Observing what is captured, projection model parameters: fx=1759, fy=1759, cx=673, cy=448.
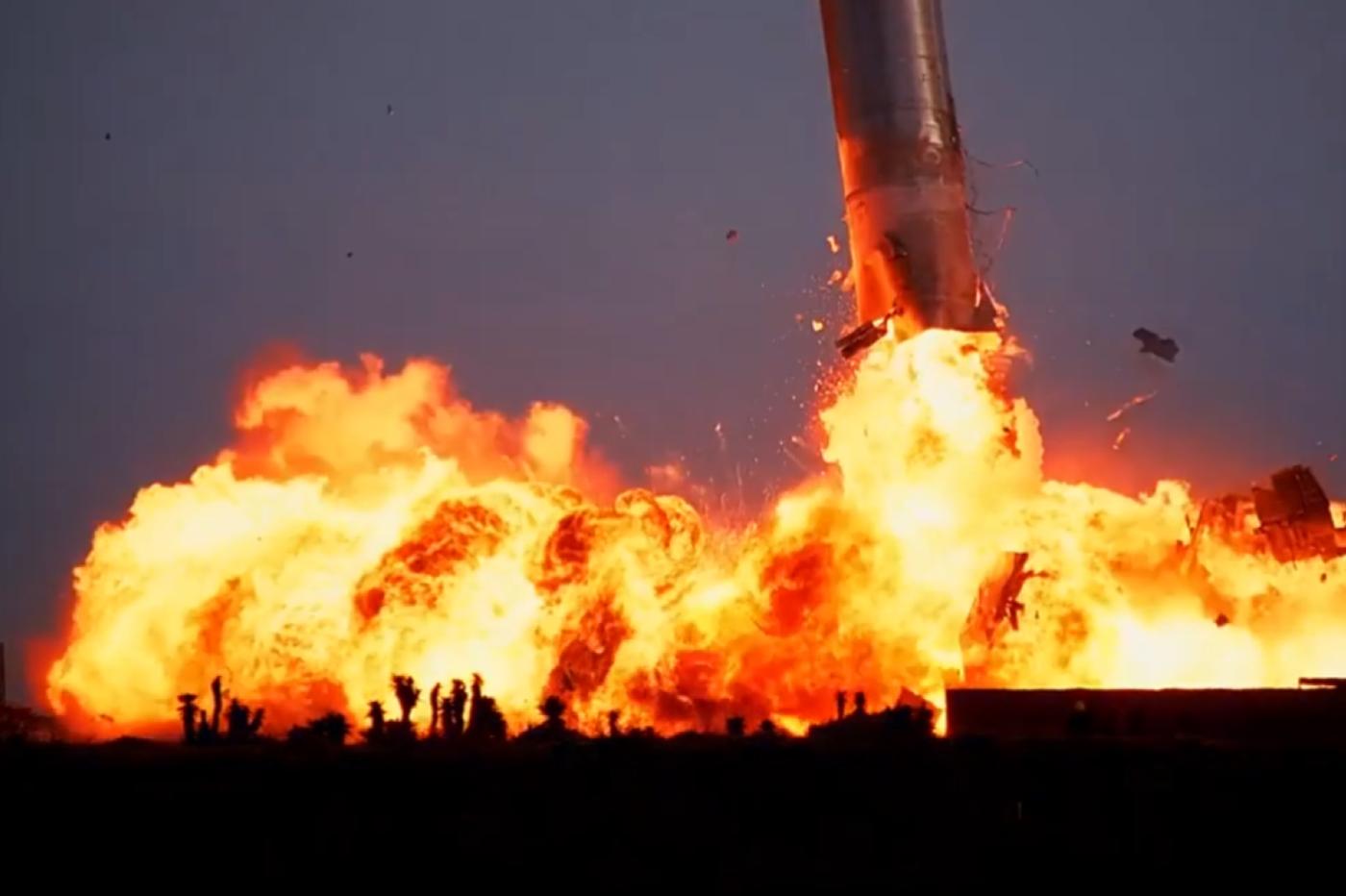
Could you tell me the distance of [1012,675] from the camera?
4572cm

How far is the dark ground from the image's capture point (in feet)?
74.1

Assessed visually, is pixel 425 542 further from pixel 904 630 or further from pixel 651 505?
pixel 904 630

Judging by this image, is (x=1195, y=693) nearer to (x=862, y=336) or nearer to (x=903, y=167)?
(x=862, y=336)

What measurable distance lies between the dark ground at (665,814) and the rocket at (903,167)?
18234mm

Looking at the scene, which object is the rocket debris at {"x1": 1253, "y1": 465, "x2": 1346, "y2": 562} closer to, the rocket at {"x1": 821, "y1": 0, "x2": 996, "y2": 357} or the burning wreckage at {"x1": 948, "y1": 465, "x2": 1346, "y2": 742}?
the burning wreckage at {"x1": 948, "y1": 465, "x2": 1346, "y2": 742}

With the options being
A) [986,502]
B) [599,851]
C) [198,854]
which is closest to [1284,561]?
[986,502]

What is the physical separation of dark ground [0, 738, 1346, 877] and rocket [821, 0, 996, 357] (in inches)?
718

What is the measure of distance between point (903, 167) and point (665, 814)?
82.6 ft

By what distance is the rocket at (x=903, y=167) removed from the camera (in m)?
46.4

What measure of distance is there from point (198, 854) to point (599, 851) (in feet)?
17.1

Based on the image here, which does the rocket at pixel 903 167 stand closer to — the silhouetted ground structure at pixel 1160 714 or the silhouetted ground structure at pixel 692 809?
the silhouetted ground structure at pixel 1160 714

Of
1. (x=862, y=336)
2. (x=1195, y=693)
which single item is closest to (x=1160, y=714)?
(x=1195, y=693)

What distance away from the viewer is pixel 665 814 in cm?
2553

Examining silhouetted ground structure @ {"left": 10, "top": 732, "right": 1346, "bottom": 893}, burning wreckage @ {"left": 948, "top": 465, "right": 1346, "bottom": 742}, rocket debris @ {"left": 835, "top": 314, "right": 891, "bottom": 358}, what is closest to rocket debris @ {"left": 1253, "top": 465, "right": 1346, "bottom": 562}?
burning wreckage @ {"left": 948, "top": 465, "right": 1346, "bottom": 742}
